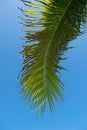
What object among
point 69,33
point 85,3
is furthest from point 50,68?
point 85,3

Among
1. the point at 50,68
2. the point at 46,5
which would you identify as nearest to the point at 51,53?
the point at 50,68

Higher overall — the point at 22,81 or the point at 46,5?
the point at 46,5

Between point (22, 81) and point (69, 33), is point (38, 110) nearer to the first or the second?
point (22, 81)

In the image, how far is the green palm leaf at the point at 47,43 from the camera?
778 cm

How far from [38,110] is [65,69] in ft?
2.66

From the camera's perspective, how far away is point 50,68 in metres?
8.01

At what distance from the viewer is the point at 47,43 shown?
7.92 meters

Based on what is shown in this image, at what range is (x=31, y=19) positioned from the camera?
786 centimetres

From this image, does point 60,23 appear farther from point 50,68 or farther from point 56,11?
point 50,68

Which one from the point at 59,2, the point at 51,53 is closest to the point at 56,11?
the point at 59,2

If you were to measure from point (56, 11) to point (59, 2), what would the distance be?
155mm

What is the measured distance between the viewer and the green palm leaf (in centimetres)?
778

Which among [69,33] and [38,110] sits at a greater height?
[69,33]

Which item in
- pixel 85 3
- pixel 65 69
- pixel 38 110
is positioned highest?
pixel 85 3
